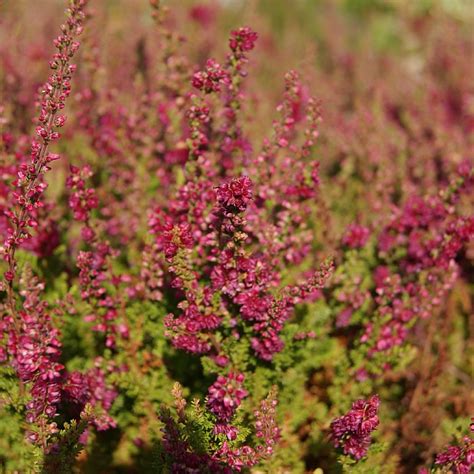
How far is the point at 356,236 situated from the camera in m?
3.13

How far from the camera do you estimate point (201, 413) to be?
6.48 ft

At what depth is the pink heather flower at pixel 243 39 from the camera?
2320 mm

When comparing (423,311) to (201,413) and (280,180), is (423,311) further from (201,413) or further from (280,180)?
(201,413)

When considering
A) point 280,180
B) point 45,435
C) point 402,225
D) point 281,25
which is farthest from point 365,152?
point 281,25

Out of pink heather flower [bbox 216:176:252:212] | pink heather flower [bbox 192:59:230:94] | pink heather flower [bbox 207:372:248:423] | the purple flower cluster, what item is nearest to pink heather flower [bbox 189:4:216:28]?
pink heather flower [bbox 192:59:230:94]

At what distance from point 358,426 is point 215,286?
2.46 ft

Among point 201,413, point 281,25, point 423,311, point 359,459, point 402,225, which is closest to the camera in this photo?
point 201,413

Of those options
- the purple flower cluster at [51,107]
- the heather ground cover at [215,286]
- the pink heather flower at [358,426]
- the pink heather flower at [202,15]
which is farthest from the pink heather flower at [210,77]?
the pink heather flower at [202,15]

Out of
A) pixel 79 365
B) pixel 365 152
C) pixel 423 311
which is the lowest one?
pixel 79 365

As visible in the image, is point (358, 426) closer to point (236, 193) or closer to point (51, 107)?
point (236, 193)

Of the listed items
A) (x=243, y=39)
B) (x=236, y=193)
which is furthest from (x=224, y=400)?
(x=243, y=39)

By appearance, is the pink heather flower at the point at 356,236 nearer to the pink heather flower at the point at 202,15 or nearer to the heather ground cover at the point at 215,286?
the heather ground cover at the point at 215,286

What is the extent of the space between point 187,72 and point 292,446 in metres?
2.19

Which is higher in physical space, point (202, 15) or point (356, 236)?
point (202, 15)
